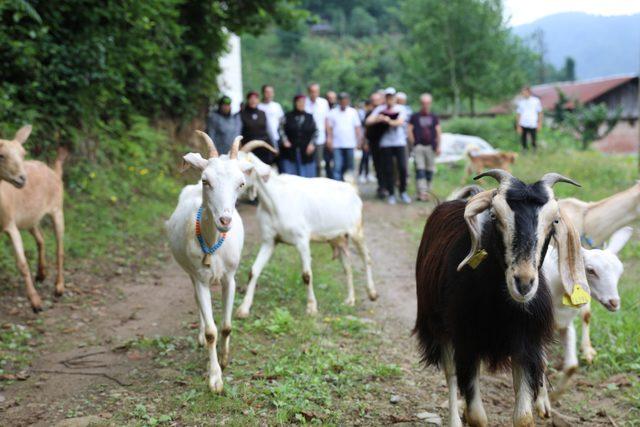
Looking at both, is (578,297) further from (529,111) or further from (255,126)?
(529,111)

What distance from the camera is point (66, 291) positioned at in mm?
7625

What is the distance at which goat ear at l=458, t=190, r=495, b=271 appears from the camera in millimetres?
3654

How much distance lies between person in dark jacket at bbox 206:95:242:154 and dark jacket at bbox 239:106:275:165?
0.55 feet

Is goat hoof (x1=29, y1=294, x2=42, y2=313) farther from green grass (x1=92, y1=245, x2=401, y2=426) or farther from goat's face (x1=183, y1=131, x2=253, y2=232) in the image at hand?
goat's face (x1=183, y1=131, x2=253, y2=232)

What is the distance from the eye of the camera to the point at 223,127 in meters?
11.8

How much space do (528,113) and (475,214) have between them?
14718 millimetres

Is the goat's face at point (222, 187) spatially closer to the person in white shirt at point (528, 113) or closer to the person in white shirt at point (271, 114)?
the person in white shirt at point (271, 114)

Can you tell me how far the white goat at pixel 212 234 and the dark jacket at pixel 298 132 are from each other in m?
5.90

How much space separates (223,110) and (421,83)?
24.7 m

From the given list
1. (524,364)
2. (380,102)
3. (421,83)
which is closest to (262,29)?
(380,102)

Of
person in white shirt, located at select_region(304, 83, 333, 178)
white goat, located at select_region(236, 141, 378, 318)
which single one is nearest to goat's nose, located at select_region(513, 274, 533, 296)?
white goat, located at select_region(236, 141, 378, 318)

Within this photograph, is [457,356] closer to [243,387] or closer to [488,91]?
[243,387]

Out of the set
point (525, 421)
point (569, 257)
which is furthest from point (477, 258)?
point (525, 421)

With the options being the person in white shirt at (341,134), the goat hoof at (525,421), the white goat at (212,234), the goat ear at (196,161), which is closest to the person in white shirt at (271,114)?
the person in white shirt at (341,134)
